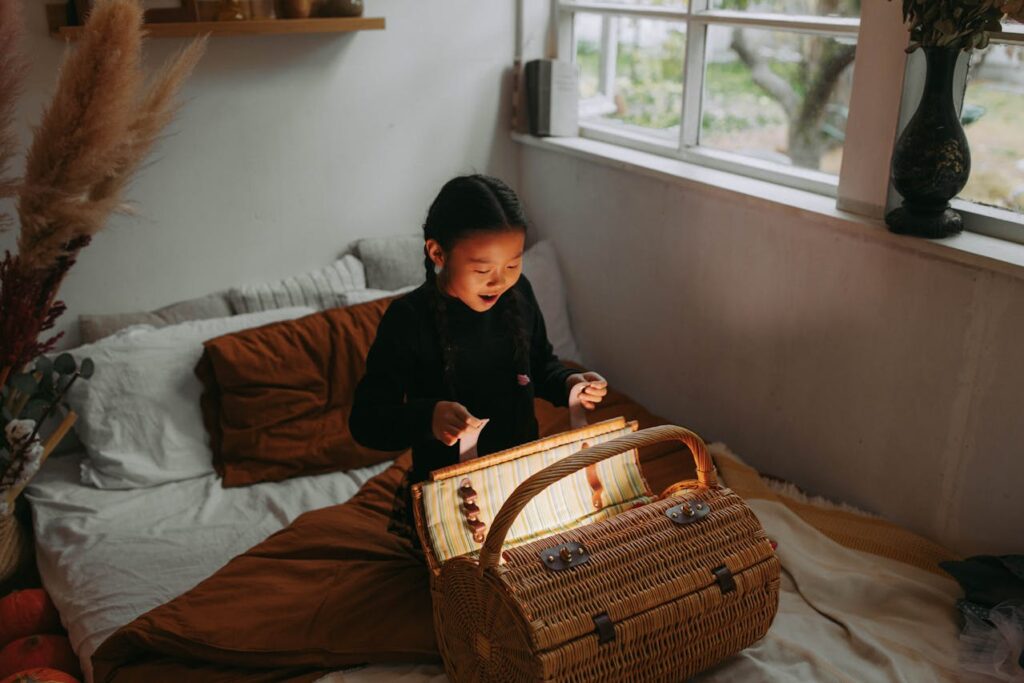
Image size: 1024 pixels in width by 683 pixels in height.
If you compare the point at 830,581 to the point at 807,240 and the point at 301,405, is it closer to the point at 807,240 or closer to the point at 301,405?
the point at 807,240

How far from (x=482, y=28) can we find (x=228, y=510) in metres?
1.62

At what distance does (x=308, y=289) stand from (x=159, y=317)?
0.41 meters

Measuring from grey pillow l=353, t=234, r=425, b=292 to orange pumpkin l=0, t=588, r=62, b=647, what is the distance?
47.8 inches

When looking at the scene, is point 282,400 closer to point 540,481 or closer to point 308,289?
point 308,289

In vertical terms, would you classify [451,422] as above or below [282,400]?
above

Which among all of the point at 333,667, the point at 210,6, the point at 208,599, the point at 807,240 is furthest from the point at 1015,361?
the point at 210,6

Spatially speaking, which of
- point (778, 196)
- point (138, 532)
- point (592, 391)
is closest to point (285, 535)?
point (138, 532)

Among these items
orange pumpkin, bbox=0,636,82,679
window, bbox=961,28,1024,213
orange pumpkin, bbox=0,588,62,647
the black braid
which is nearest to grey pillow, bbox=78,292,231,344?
orange pumpkin, bbox=0,588,62,647

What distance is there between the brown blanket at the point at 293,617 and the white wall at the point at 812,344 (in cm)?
98

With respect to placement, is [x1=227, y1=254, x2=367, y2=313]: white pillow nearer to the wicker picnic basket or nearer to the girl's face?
the girl's face

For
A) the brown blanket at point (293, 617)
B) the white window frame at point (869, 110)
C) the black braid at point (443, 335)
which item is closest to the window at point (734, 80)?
the white window frame at point (869, 110)

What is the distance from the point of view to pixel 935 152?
1.78 m

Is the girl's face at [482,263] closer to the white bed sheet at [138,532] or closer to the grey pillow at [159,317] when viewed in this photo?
the white bed sheet at [138,532]

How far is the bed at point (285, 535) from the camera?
64.4 inches
